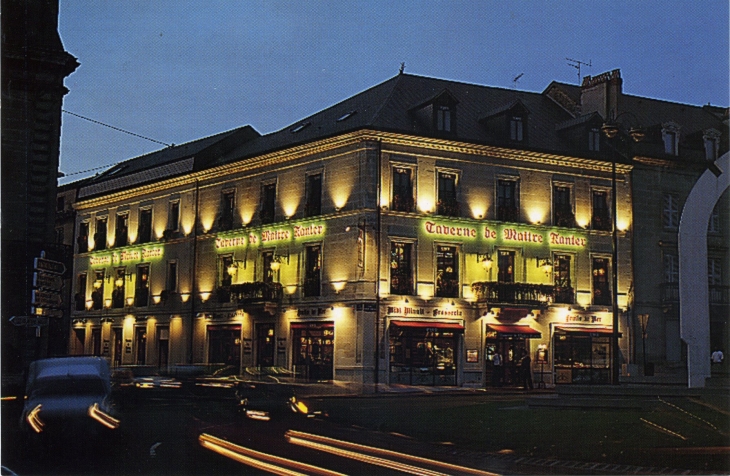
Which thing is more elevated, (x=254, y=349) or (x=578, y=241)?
Answer: (x=578, y=241)

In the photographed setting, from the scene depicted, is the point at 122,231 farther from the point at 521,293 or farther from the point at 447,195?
the point at 521,293

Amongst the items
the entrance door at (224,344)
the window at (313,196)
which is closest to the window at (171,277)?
the entrance door at (224,344)

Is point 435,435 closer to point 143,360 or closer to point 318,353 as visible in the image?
point 318,353

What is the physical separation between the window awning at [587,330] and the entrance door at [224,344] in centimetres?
1493

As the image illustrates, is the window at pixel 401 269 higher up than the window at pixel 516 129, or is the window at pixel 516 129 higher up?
the window at pixel 516 129

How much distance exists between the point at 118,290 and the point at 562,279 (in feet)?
82.0

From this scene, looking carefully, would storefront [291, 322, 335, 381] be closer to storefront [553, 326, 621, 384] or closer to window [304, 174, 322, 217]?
window [304, 174, 322, 217]

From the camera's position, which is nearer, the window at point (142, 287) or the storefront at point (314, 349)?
the storefront at point (314, 349)

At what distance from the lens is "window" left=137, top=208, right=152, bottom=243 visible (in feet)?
172

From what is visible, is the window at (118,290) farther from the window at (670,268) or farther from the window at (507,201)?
the window at (670,268)

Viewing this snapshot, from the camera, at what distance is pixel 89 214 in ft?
185

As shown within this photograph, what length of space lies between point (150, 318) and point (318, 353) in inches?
536

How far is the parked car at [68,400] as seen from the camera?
15.9 meters

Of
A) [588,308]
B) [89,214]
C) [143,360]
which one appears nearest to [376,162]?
[588,308]
